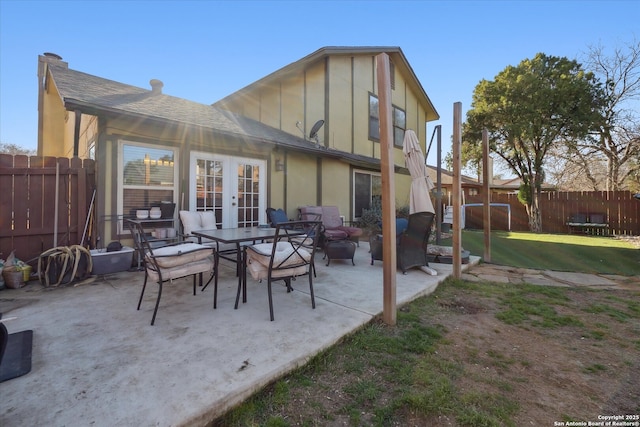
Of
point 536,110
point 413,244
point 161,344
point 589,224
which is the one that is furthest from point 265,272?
point 589,224

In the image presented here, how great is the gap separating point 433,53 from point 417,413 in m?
10.6

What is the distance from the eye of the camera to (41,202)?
4.18 m

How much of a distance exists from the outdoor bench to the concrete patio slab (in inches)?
465

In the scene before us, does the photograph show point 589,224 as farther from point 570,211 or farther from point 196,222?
point 196,222

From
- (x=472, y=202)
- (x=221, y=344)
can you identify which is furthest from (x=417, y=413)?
(x=472, y=202)

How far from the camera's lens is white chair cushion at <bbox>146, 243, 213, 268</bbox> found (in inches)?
105

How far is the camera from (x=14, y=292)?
345cm

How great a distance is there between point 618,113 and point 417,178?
1274cm

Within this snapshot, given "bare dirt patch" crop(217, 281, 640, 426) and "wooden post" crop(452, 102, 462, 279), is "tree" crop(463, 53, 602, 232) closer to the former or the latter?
"wooden post" crop(452, 102, 462, 279)

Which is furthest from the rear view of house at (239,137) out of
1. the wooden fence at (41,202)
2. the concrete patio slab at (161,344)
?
the concrete patio slab at (161,344)

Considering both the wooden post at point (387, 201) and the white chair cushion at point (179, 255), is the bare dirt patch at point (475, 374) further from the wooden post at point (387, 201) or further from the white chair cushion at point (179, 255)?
the white chair cushion at point (179, 255)

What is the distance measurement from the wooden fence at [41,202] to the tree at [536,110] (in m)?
12.4

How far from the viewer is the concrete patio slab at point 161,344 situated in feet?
5.00

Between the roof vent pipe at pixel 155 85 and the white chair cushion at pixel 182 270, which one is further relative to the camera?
the roof vent pipe at pixel 155 85
